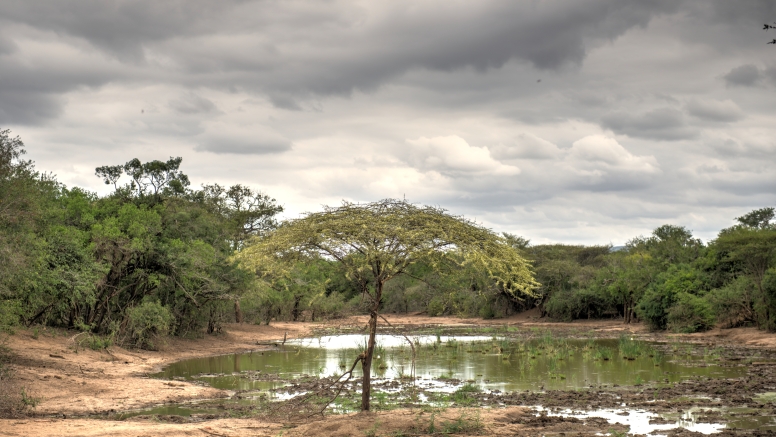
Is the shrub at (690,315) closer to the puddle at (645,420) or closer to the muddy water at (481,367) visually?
the muddy water at (481,367)

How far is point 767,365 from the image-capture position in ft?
71.7

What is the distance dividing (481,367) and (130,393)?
11760 millimetres

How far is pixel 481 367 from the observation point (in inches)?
928

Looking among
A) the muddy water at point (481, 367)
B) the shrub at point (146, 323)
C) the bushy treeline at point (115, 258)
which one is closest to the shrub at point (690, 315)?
the muddy water at point (481, 367)

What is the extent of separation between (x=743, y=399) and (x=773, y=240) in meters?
21.4

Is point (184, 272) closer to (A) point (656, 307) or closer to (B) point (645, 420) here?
(B) point (645, 420)

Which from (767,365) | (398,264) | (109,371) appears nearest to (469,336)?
(767,365)

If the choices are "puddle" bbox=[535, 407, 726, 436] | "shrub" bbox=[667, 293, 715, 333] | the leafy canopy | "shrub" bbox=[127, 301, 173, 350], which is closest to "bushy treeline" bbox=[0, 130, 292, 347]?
"shrub" bbox=[127, 301, 173, 350]

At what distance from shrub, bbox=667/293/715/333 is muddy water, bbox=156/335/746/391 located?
9966 millimetres

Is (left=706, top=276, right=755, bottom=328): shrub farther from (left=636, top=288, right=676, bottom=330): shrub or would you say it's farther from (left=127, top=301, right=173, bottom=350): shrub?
(left=127, top=301, right=173, bottom=350): shrub

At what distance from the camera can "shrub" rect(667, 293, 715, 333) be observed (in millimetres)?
36906

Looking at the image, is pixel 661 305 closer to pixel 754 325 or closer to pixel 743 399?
pixel 754 325

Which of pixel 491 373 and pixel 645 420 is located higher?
pixel 645 420

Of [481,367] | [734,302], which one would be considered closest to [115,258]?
[481,367]
